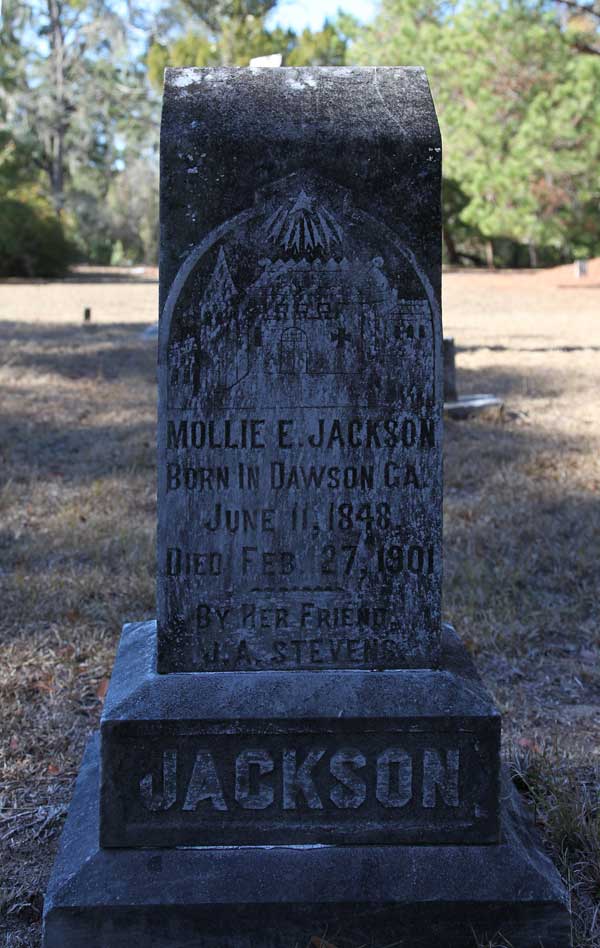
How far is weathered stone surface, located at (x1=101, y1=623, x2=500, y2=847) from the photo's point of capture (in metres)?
2.24

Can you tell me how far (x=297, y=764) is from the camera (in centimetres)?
227

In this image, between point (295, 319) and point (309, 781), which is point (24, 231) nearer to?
point (295, 319)

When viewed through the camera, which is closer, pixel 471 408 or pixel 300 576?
pixel 300 576

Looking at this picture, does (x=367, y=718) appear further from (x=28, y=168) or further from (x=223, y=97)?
(x=28, y=168)

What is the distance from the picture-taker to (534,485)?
5988 mm

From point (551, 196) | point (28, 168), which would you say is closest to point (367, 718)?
point (551, 196)

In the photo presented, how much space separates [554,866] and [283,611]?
2.89 feet

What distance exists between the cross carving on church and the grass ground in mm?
1359

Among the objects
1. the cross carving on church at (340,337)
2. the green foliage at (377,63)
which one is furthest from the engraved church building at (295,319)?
the green foliage at (377,63)

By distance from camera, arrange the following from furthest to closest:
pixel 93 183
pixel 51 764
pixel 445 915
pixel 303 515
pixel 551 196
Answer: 1. pixel 93 183
2. pixel 551 196
3. pixel 51 764
4. pixel 303 515
5. pixel 445 915

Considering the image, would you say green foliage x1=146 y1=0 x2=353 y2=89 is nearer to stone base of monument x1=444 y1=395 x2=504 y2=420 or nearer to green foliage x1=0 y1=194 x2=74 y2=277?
green foliage x1=0 y1=194 x2=74 y2=277

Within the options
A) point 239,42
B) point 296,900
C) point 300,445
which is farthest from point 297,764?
point 239,42

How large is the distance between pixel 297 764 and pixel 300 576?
16.8 inches

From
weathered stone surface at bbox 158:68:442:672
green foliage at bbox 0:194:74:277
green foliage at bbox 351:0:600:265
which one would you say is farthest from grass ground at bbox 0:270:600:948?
green foliage at bbox 0:194:74:277
